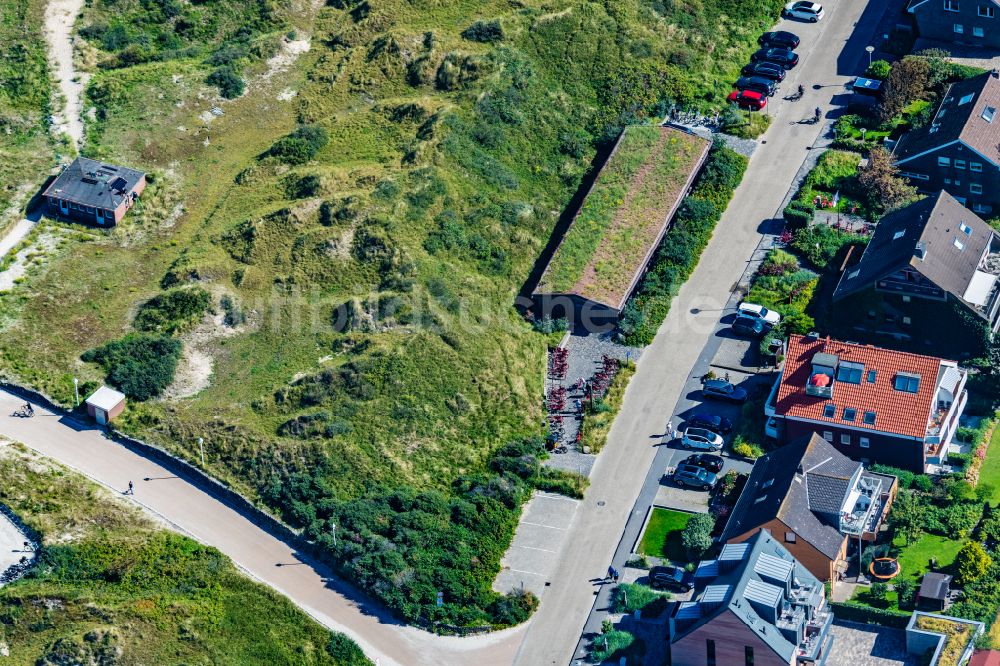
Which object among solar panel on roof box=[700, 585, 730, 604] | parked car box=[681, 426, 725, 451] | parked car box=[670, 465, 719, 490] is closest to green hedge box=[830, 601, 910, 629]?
solar panel on roof box=[700, 585, 730, 604]

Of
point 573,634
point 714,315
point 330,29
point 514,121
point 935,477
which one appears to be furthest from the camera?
point 330,29

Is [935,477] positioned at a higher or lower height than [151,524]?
higher

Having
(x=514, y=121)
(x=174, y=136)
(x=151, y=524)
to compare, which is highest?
(x=514, y=121)

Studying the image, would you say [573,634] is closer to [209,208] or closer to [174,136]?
[209,208]

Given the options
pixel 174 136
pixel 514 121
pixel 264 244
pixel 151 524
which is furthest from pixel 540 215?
pixel 151 524

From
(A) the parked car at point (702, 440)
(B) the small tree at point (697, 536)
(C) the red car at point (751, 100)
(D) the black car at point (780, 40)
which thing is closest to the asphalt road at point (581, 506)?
(A) the parked car at point (702, 440)

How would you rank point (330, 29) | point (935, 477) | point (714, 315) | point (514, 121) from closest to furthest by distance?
point (935, 477) → point (714, 315) → point (514, 121) → point (330, 29)

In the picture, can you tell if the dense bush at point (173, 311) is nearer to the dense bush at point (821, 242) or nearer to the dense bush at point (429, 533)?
the dense bush at point (429, 533)
